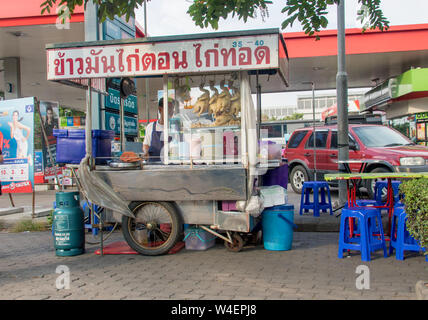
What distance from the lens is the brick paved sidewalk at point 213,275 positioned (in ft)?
15.3

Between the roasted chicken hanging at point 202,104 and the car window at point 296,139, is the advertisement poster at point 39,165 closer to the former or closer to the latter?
the car window at point 296,139

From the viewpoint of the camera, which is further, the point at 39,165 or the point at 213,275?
the point at 39,165

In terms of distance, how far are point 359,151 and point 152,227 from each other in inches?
263

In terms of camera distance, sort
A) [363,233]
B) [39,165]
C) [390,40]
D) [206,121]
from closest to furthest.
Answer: [363,233]
[206,121]
[39,165]
[390,40]

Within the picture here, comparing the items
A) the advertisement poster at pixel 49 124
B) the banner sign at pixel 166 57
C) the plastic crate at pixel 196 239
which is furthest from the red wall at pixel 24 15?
the plastic crate at pixel 196 239

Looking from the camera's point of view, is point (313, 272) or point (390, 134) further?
point (390, 134)

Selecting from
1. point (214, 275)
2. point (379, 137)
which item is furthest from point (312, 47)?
point (214, 275)

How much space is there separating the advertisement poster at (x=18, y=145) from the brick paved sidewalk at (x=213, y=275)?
2.97 m

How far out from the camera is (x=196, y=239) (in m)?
6.80

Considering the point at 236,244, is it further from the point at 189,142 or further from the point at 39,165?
the point at 39,165

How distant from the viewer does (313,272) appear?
5.41 meters

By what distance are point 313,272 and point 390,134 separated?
24.5ft
